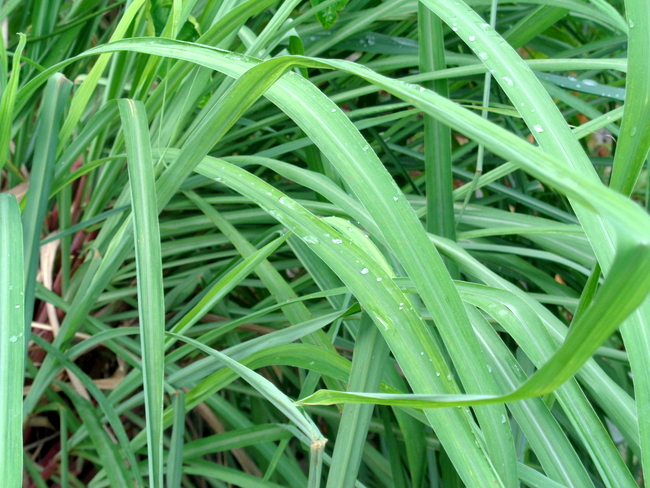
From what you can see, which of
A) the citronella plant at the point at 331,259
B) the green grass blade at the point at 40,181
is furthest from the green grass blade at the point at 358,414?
the green grass blade at the point at 40,181

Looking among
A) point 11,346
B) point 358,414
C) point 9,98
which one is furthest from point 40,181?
point 358,414

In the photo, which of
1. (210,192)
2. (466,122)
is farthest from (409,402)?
(210,192)

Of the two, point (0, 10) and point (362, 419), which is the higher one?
point (0, 10)

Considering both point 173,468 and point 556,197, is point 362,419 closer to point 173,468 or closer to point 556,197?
point 173,468

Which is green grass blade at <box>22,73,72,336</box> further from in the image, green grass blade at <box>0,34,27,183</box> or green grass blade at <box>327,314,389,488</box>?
green grass blade at <box>327,314,389,488</box>

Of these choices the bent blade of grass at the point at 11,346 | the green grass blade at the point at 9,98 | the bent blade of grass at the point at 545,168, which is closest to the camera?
the bent blade of grass at the point at 545,168

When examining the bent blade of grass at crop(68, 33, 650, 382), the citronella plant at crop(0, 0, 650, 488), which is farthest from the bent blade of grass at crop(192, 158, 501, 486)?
the bent blade of grass at crop(68, 33, 650, 382)

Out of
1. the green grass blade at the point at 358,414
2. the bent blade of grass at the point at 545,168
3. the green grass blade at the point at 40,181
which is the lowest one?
the green grass blade at the point at 358,414

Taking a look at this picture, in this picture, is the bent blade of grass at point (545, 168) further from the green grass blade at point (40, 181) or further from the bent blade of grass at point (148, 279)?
the green grass blade at point (40, 181)
